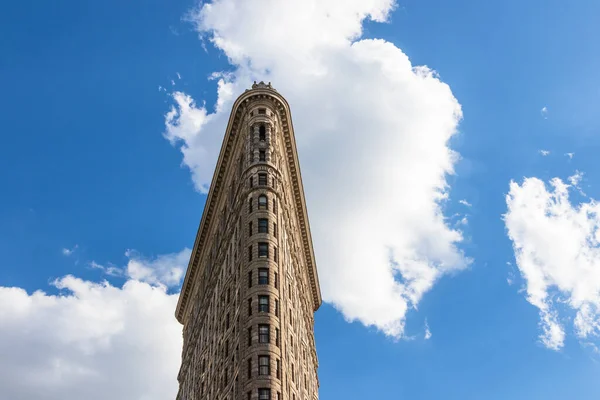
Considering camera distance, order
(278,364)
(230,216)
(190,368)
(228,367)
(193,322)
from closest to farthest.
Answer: (278,364) < (228,367) < (230,216) < (190,368) < (193,322)

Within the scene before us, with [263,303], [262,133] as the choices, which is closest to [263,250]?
[263,303]

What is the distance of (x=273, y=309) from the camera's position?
7462cm

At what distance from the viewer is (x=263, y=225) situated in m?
82.7

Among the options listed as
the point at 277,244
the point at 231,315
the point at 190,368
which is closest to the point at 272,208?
the point at 277,244

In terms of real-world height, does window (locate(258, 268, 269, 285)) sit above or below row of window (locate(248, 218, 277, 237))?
below

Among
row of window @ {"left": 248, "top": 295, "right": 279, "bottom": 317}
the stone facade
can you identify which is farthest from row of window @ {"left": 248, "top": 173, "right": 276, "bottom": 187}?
row of window @ {"left": 248, "top": 295, "right": 279, "bottom": 317}

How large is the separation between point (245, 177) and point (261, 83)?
1785 cm

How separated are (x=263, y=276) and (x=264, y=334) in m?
7.48

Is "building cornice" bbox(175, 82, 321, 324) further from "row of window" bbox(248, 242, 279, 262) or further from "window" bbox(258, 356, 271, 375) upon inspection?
"window" bbox(258, 356, 271, 375)

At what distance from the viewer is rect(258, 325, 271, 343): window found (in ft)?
236

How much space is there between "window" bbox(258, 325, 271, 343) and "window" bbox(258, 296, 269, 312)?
2151 mm

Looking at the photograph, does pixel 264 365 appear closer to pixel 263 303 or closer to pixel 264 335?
pixel 264 335

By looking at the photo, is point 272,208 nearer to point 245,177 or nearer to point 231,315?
point 245,177

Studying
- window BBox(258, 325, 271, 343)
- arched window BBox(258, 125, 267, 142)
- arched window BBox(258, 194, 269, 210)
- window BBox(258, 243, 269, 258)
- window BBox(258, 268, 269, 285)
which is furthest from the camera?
arched window BBox(258, 125, 267, 142)
